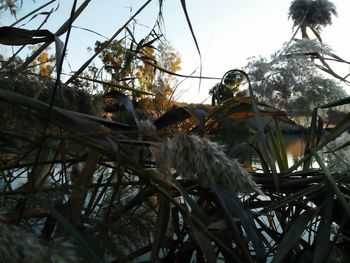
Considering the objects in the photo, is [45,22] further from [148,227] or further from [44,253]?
[44,253]

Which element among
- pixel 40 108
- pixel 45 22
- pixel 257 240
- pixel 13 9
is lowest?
pixel 257 240


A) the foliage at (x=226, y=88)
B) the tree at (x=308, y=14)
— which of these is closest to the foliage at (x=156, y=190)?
the foliage at (x=226, y=88)

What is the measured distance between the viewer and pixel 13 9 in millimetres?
1175

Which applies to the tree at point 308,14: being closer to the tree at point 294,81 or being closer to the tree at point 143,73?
the tree at point 294,81

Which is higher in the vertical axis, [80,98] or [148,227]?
[80,98]

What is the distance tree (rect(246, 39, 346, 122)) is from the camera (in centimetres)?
114

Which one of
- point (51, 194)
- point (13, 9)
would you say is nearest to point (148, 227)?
point (51, 194)

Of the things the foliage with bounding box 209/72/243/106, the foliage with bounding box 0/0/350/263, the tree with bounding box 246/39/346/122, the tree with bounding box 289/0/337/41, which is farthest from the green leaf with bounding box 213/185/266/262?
the tree with bounding box 289/0/337/41

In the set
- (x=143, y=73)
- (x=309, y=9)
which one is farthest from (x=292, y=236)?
(x=309, y=9)

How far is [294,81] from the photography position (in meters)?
1.20

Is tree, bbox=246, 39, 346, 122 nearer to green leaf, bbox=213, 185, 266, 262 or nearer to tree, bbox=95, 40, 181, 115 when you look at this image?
tree, bbox=95, 40, 181, 115

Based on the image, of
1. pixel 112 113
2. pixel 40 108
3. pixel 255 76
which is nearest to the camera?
pixel 40 108

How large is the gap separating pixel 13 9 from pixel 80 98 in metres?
0.39

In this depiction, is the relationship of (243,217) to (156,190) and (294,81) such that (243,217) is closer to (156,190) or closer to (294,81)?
(156,190)
